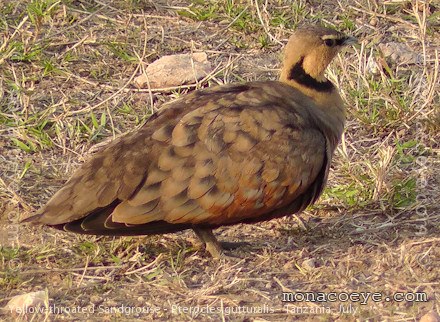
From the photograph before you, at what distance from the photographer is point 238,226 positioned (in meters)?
4.69

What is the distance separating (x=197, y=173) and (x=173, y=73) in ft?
5.72

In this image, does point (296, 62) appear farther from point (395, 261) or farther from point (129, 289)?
point (129, 289)

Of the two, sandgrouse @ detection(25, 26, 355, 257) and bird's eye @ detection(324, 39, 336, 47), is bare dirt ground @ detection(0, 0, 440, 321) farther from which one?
bird's eye @ detection(324, 39, 336, 47)

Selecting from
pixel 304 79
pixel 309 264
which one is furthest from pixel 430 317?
pixel 304 79

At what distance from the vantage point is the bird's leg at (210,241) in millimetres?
4270

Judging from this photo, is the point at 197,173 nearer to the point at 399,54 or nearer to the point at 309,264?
the point at 309,264

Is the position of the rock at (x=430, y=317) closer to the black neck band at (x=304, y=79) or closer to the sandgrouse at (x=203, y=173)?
the sandgrouse at (x=203, y=173)

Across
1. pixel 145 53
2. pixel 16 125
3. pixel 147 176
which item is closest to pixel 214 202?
pixel 147 176

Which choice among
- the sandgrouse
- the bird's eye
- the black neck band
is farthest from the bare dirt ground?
the bird's eye

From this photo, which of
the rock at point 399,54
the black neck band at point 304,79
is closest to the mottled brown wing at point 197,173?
the black neck band at point 304,79

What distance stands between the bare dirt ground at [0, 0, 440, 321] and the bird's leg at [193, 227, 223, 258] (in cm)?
6

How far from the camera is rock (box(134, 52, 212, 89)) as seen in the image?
18.7 ft

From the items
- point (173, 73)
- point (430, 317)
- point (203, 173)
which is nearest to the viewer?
point (430, 317)

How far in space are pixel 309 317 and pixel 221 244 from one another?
0.72 metres
